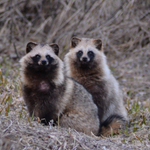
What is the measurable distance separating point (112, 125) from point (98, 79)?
86 cm

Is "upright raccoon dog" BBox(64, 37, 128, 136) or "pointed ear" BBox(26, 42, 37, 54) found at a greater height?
"pointed ear" BBox(26, 42, 37, 54)

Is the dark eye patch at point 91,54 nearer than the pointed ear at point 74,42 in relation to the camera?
Yes

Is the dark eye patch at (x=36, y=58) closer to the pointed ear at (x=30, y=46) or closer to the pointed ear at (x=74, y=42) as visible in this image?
the pointed ear at (x=30, y=46)

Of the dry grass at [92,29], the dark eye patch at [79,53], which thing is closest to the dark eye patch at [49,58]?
the dark eye patch at [79,53]

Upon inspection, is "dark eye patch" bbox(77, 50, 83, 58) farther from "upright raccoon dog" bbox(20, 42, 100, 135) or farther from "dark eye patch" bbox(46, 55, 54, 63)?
"dark eye patch" bbox(46, 55, 54, 63)

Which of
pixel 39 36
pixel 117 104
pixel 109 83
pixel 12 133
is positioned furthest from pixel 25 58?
pixel 39 36

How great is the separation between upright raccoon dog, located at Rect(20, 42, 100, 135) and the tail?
43 centimetres

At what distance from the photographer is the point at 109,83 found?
16.9ft

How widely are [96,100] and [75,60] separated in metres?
0.90

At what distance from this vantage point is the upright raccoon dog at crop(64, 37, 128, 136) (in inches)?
193

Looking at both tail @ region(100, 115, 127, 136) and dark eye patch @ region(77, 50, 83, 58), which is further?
dark eye patch @ region(77, 50, 83, 58)

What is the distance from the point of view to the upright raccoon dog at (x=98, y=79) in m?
4.89

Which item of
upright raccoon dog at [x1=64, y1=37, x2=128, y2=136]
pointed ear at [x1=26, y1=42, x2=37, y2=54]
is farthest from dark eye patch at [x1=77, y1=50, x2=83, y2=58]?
pointed ear at [x1=26, y1=42, x2=37, y2=54]

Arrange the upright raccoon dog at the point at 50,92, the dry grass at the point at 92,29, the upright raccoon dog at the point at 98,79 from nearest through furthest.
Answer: the upright raccoon dog at the point at 50,92 < the upright raccoon dog at the point at 98,79 < the dry grass at the point at 92,29
